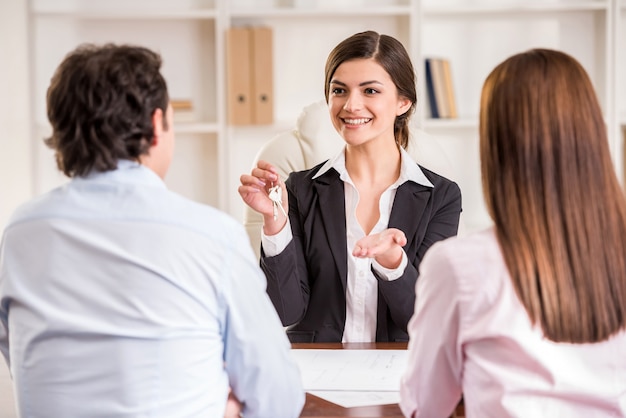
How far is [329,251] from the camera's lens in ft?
7.75

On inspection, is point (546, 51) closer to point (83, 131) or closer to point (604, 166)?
point (604, 166)

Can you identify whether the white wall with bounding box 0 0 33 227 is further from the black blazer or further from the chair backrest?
the black blazer

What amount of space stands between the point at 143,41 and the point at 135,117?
3.07 metres

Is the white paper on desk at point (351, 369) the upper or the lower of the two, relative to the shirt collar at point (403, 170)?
lower

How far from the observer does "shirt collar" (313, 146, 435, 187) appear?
243 cm

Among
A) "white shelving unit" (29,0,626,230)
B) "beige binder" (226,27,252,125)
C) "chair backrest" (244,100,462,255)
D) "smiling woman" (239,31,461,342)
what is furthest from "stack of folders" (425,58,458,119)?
"smiling woman" (239,31,461,342)

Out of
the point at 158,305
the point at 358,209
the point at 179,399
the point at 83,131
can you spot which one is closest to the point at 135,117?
the point at 83,131

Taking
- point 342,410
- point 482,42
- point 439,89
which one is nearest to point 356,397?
point 342,410

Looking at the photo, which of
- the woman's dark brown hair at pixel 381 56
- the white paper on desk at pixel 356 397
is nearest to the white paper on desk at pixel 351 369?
the white paper on desk at pixel 356 397

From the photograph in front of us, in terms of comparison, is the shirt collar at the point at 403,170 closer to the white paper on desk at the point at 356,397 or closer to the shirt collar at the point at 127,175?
the white paper on desk at the point at 356,397

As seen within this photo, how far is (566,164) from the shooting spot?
1.27 metres

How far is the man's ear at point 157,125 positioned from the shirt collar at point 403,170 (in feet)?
3.61

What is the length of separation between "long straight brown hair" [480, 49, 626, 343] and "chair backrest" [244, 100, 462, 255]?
164cm

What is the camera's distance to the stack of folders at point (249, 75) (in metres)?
4.09
